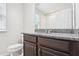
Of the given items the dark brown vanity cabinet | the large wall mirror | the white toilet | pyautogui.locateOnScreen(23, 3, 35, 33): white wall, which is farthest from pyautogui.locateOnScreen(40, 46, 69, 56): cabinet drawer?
pyautogui.locateOnScreen(23, 3, 35, 33): white wall

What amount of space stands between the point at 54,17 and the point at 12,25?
4.20 ft

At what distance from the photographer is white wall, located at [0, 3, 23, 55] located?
8.24 ft

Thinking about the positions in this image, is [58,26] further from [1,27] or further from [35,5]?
[1,27]

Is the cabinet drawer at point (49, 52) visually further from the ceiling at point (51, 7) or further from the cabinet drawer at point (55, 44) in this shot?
the ceiling at point (51, 7)

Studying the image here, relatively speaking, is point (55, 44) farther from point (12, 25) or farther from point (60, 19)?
point (12, 25)

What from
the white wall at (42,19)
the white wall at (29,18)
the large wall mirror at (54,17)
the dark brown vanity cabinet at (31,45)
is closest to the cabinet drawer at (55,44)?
the dark brown vanity cabinet at (31,45)

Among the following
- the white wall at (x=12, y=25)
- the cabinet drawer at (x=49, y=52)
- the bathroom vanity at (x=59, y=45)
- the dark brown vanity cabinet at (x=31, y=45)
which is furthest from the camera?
the white wall at (x=12, y=25)

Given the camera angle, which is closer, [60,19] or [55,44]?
[55,44]

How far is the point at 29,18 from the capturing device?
249 cm

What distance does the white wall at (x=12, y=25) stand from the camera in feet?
8.24

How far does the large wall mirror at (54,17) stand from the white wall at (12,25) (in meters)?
0.53

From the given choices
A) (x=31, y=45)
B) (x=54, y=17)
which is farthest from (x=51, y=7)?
(x=31, y=45)

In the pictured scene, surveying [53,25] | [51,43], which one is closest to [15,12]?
[53,25]

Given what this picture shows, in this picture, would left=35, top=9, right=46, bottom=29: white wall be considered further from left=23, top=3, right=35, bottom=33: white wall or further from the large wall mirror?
left=23, top=3, right=35, bottom=33: white wall
